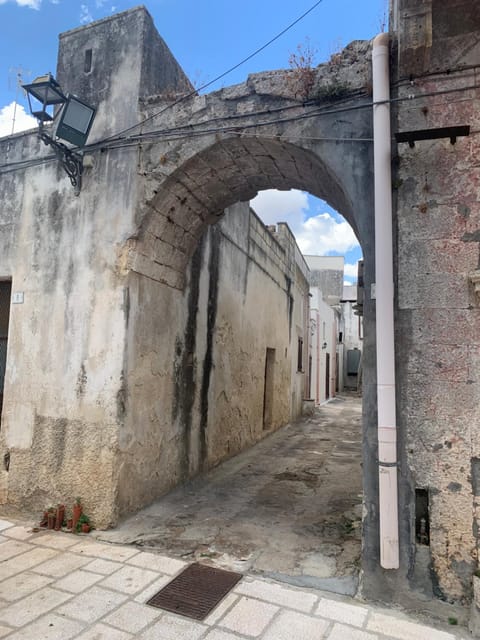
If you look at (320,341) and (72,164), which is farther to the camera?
(320,341)

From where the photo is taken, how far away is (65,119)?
448cm

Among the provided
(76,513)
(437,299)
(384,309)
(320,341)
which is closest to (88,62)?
(384,309)

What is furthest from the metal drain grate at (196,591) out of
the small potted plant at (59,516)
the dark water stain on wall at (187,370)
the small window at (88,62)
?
the small window at (88,62)

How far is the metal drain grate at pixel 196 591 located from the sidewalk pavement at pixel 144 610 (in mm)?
59

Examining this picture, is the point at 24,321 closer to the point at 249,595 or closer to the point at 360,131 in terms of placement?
the point at 249,595

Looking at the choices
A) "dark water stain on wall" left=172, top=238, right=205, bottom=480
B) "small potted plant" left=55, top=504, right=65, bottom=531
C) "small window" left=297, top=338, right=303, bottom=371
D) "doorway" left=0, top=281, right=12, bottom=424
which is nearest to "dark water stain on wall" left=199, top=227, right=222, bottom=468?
"dark water stain on wall" left=172, top=238, right=205, bottom=480

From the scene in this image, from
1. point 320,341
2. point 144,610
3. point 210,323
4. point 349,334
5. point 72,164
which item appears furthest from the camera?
point 349,334

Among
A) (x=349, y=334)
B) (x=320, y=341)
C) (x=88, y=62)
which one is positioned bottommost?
(x=320, y=341)

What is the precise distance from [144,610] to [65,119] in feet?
14.7

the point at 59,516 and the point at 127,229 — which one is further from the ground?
the point at 127,229

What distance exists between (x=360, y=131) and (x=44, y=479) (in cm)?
449

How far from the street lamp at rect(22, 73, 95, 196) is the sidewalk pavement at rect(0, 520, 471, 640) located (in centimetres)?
365

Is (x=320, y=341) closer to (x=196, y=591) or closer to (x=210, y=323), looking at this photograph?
(x=210, y=323)

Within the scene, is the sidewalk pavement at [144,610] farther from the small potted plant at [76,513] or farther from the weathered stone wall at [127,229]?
the weathered stone wall at [127,229]
